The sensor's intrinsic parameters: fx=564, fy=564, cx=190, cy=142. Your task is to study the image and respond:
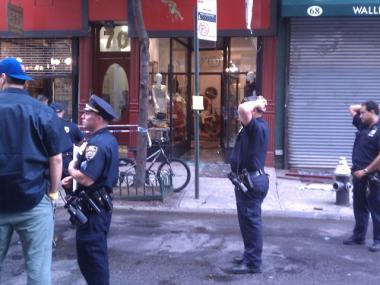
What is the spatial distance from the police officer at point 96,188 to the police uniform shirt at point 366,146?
12.3 feet

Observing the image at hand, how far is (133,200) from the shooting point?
32.2ft

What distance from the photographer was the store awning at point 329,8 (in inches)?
475

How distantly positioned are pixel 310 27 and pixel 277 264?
7.91 m

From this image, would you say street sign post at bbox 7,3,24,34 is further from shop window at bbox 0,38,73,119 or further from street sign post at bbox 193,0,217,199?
A: street sign post at bbox 193,0,217,199

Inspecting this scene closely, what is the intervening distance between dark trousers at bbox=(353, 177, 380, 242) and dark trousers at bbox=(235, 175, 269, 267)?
1.74 metres

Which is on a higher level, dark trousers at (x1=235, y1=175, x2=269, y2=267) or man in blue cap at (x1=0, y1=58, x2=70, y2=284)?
man in blue cap at (x1=0, y1=58, x2=70, y2=284)

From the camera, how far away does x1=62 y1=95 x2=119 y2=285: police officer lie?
454cm

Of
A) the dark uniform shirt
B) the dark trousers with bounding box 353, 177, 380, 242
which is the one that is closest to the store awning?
the dark trousers with bounding box 353, 177, 380, 242

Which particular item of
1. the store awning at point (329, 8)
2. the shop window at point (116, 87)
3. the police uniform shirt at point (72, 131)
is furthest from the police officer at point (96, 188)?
the shop window at point (116, 87)

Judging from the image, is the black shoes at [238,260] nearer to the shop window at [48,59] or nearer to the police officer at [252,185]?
the police officer at [252,185]

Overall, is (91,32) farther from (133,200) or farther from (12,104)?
(12,104)

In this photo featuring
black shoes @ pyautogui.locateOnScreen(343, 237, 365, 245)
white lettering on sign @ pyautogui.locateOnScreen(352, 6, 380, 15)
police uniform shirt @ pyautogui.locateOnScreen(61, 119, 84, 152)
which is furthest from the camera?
white lettering on sign @ pyautogui.locateOnScreen(352, 6, 380, 15)

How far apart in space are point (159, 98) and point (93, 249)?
9.79 meters

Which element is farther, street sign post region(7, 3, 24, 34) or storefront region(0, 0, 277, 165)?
storefront region(0, 0, 277, 165)
